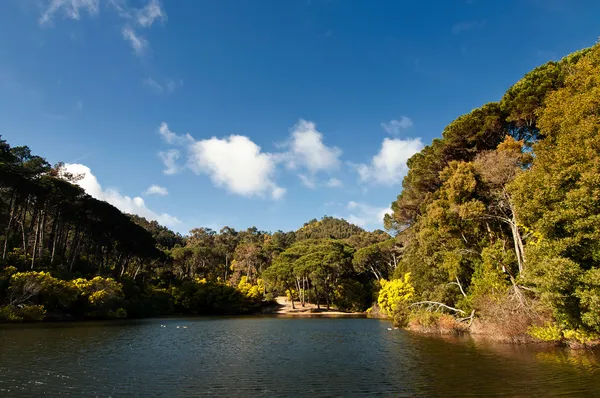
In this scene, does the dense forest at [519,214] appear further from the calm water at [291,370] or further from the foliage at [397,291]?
the calm water at [291,370]

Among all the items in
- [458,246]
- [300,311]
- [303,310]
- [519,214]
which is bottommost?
[300,311]

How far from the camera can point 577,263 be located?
17.1m

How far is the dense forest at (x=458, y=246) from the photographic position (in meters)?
17.7

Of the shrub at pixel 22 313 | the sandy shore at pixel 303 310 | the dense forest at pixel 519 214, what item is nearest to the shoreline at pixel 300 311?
the sandy shore at pixel 303 310

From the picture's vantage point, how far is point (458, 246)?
31953 millimetres

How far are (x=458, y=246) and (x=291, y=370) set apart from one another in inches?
819

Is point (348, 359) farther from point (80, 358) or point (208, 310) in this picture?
point (208, 310)

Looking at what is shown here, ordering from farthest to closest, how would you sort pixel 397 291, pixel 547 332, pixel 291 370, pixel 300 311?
pixel 300 311 < pixel 397 291 < pixel 547 332 < pixel 291 370

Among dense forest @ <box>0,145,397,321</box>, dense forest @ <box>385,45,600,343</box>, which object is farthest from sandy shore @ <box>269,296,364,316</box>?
dense forest @ <box>385,45,600,343</box>

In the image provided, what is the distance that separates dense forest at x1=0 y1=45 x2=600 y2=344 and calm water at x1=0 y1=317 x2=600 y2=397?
166 inches

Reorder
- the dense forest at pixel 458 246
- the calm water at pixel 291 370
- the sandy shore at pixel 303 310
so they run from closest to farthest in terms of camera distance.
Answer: the calm water at pixel 291 370 → the dense forest at pixel 458 246 → the sandy shore at pixel 303 310

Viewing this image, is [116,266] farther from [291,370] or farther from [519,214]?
[519,214]

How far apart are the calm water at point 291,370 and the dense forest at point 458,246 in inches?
166

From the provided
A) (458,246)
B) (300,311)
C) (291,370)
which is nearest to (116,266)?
(300,311)
